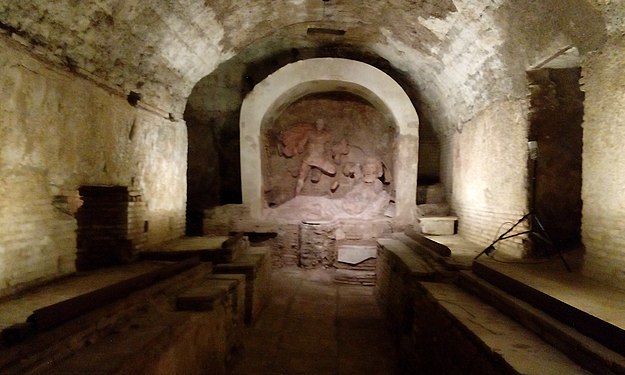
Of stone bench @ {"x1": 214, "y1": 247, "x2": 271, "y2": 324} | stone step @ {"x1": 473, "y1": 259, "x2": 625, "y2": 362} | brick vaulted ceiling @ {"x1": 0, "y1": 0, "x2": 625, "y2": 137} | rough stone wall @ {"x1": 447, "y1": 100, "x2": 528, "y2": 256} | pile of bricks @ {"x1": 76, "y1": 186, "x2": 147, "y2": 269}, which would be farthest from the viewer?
stone bench @ {"x1": 214, "y1": 247, "x2": 271, "y2": 324}

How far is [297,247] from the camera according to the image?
9.22 m

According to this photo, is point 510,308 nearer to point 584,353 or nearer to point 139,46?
point 584,353

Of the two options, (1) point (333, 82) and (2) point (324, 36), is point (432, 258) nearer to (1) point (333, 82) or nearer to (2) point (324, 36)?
(1) point (333, 82)

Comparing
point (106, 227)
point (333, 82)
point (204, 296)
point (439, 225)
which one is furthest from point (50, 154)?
point (439, 225)

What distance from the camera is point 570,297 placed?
11.1 feet

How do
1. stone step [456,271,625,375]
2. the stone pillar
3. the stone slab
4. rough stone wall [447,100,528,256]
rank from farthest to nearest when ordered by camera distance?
1. the stone pillar
2. the stone slab
3. rough stone wall [447,100,528,256]
4. stone step [456,271,625,375]

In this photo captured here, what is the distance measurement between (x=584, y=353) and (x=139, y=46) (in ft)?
18.8

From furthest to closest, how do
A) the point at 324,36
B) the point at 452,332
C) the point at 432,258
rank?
the point at 324,36, the point at 432,258, the point at 452,332

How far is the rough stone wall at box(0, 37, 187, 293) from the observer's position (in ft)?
12.0

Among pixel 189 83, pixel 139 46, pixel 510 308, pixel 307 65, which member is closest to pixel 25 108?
pixel 139 46

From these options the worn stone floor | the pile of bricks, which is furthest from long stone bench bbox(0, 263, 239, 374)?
the pile of bricks

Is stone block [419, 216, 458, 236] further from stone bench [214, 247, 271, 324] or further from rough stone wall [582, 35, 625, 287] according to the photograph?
rough stone wall [582, 35, 625, 287]

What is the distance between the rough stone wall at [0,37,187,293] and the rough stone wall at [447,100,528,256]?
546 centimetres

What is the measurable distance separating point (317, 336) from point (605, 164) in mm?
4042
